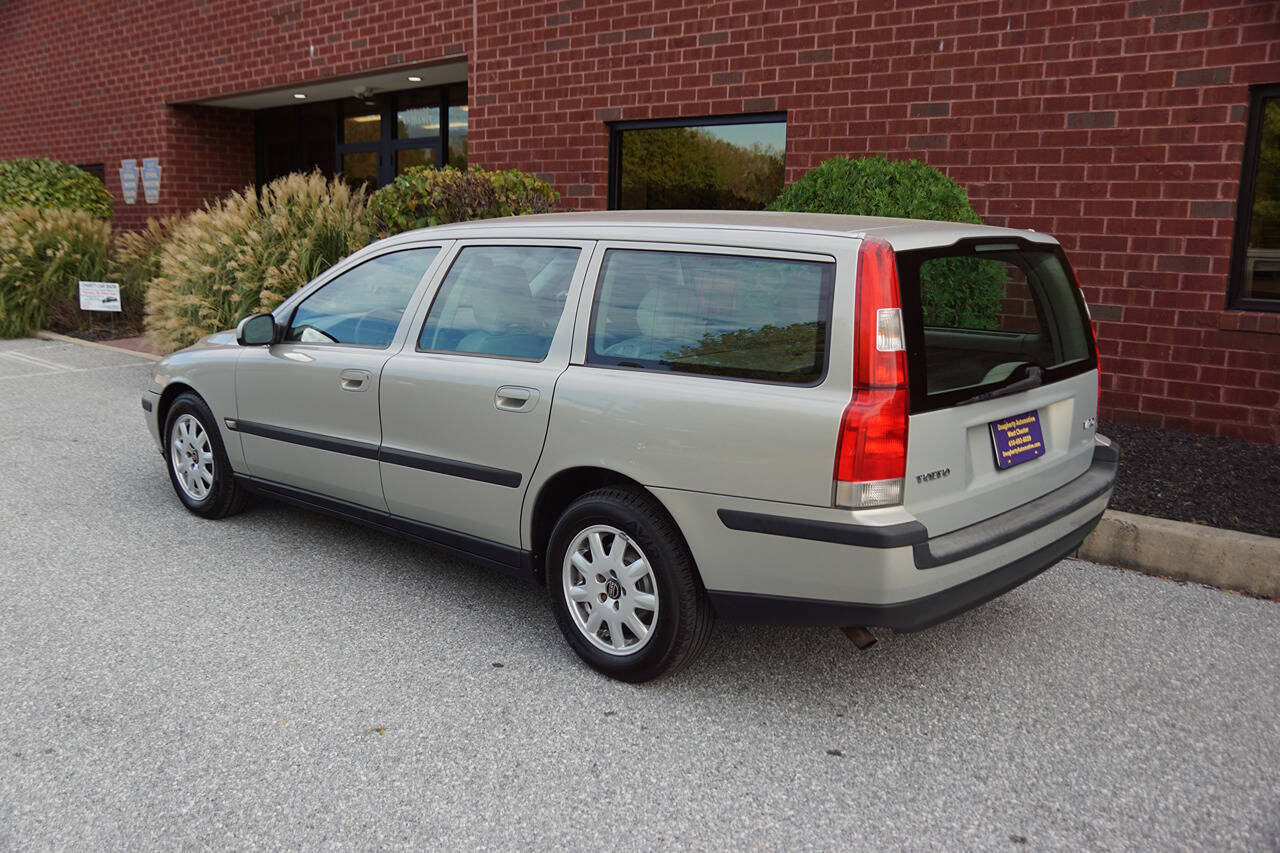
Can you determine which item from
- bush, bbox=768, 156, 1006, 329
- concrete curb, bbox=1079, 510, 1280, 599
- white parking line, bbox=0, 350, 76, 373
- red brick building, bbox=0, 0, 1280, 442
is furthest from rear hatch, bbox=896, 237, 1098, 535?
white parking line, bbox=0, 350, 76, 373

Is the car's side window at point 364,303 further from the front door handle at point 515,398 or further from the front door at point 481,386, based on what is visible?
the front door handle at point 515,398

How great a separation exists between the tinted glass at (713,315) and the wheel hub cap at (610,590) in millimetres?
642

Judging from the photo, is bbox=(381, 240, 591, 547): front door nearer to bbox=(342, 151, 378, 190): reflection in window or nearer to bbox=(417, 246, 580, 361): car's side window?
bbox=(417, 246, 580, 361): car's side window

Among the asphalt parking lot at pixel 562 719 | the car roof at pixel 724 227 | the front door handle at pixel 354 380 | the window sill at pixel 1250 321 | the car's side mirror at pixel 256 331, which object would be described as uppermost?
the car roof at pixel 724 227


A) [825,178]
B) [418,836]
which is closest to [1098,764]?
[418,836]

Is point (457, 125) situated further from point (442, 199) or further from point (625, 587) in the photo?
point (625, 587)

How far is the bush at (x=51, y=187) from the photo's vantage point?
1606 cm

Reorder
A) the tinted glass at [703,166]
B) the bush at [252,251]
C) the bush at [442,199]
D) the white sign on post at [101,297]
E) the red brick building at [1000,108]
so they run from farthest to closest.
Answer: the white sign on post at [101,297] → the bush at [252,251] → the tinted glass at [703,166] → the bush at [442,199] → the red brick building at [1000,108]

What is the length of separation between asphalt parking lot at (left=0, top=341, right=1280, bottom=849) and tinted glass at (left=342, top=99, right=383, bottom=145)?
40.0 ft

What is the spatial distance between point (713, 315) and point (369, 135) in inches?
555

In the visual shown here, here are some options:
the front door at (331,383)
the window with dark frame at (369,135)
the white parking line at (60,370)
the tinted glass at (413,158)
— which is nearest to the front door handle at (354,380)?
the front door at (331,383)

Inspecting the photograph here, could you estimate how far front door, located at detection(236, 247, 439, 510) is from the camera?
465cm

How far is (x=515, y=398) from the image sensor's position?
13.2 ft

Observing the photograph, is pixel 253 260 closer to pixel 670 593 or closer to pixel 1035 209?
pixel 1035 209
